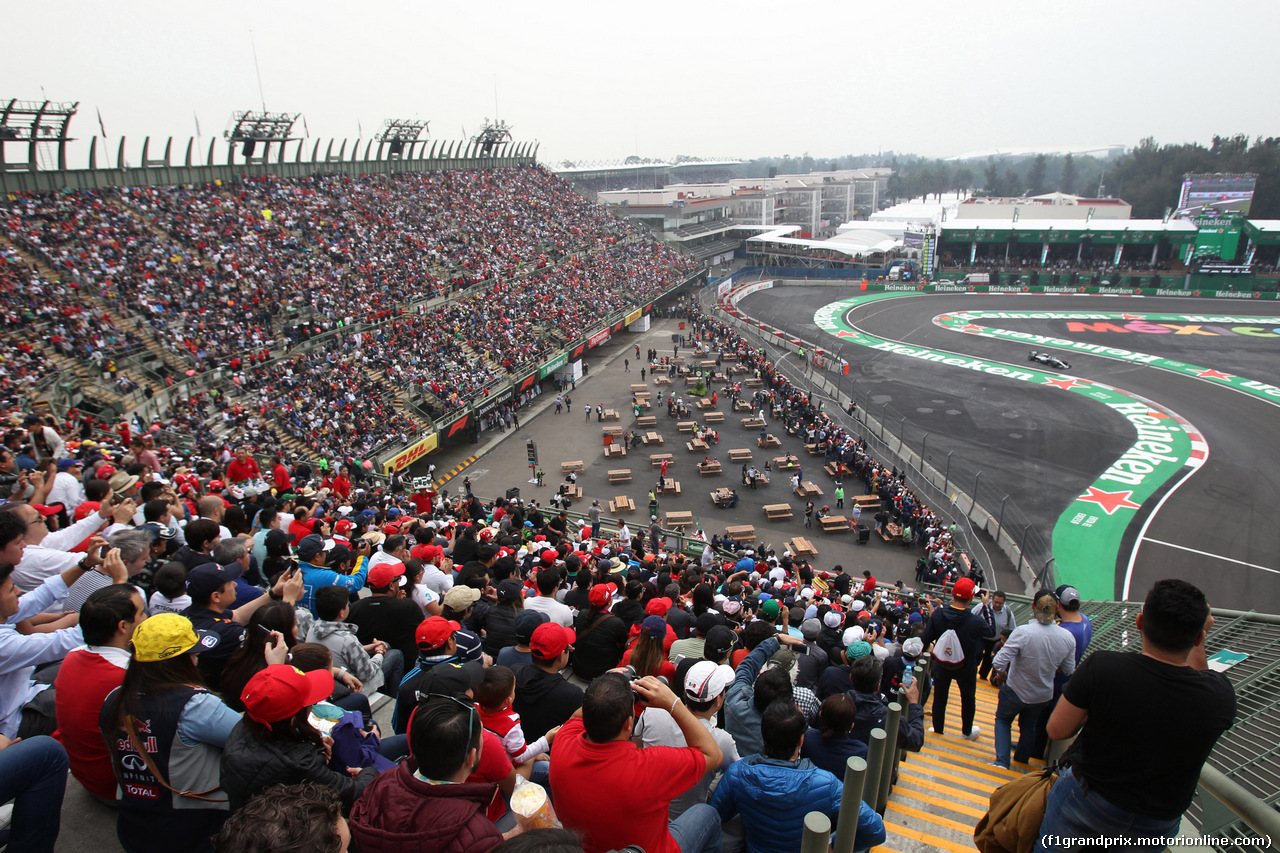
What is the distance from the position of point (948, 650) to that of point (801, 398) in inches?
1086

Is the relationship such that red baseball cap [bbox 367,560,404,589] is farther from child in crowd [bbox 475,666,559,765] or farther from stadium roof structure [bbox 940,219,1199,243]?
stadium roof structure [bbox 940,219,1199,243]

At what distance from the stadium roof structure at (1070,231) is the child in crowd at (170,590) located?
7925 centimetres

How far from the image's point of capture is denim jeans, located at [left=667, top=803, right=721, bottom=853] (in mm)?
3361

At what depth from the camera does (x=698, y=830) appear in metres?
3.42

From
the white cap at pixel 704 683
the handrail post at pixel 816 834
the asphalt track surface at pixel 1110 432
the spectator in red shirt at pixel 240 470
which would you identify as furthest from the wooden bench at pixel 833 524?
the handrail post at pixel 816 834

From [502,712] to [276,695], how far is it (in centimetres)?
134

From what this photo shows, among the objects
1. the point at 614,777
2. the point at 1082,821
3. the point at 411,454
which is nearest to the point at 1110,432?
the point at 411,454

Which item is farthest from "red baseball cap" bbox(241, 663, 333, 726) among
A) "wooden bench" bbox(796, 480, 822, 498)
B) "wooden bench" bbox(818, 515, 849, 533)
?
"wooden bench" bbox(796, 480, 822, 498)

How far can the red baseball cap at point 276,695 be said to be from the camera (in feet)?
10.3

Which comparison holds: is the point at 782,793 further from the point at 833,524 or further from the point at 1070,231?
the point at 1070,231

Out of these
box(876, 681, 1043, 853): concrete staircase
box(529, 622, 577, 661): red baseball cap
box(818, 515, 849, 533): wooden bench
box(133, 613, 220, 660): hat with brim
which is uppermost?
box(133, 613, 220, 660): hat with brim

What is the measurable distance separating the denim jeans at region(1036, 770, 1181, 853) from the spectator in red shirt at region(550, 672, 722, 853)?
6.24ft

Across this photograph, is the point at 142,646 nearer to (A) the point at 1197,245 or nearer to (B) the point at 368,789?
(B) the point at 368,789

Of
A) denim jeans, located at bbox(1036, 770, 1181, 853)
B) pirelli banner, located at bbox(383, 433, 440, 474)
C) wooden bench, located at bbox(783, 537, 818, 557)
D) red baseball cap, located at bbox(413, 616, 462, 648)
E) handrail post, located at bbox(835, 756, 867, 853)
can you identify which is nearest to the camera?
handrail post, located at bbox(835, 756, 867, 853)
